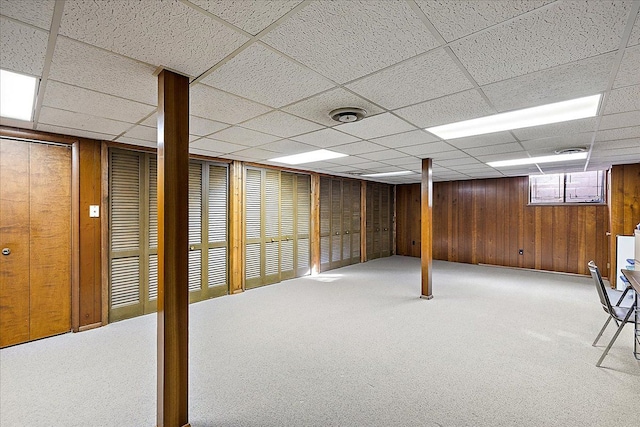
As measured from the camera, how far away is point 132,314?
3.89m

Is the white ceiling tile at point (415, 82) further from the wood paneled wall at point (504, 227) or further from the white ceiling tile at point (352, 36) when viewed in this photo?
the wood paneled wall at point (504, 227)

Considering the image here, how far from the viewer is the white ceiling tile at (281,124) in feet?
9.07

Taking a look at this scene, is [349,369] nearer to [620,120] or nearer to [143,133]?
[143,133]

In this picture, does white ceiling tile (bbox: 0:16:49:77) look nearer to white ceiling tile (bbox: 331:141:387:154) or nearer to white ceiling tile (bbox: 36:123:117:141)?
white ceiling tile (bbox: 36:123:117:141)

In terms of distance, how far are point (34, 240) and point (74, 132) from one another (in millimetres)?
1212

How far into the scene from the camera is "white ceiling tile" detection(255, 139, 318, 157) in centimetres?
379

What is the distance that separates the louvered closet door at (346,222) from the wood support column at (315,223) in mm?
953

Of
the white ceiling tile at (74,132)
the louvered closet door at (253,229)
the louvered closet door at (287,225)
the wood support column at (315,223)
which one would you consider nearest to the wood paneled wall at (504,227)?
the wood support column at (315,223)

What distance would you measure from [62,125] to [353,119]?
2.85 metres

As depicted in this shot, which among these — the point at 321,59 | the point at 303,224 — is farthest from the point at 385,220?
the point at 321,59

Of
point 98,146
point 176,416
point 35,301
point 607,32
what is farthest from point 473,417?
point 98,146

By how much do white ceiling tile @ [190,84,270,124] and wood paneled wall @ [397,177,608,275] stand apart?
7.02 metres

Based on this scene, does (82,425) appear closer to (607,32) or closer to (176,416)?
(176,416)

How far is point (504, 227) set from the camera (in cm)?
751
